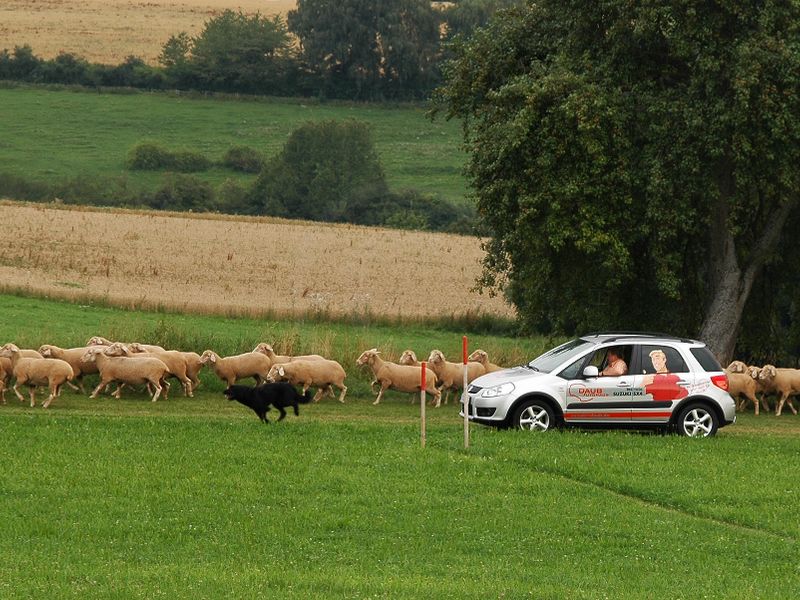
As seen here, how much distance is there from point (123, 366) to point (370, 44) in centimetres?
9520

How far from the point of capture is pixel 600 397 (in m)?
26.1

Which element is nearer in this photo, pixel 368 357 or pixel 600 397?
pixel 600 397

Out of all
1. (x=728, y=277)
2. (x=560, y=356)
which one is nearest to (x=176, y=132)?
(x=728, y=277)

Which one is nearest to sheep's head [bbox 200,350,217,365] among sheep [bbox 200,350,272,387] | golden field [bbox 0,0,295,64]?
sheep [bbox 200,350,272,387]

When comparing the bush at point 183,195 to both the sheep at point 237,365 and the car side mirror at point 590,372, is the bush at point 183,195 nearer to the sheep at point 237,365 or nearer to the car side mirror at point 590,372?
the sheep at point 237,365

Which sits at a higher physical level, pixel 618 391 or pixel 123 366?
pixel 618 391

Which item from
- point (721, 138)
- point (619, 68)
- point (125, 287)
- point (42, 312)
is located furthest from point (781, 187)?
point (125, 287)

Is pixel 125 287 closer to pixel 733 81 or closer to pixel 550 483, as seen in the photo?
pixel 733 81

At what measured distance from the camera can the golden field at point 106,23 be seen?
132 metres

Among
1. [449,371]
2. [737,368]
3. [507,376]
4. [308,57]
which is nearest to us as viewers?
[507,376]

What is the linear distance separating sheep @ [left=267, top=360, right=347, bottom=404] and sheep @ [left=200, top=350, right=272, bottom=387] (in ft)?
2.32

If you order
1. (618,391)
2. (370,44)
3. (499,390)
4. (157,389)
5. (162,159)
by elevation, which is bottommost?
(162,159)

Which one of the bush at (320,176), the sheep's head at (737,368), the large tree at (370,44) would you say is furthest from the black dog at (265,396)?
the large tree at (370,44)

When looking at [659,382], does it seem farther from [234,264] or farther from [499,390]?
[234,264]
